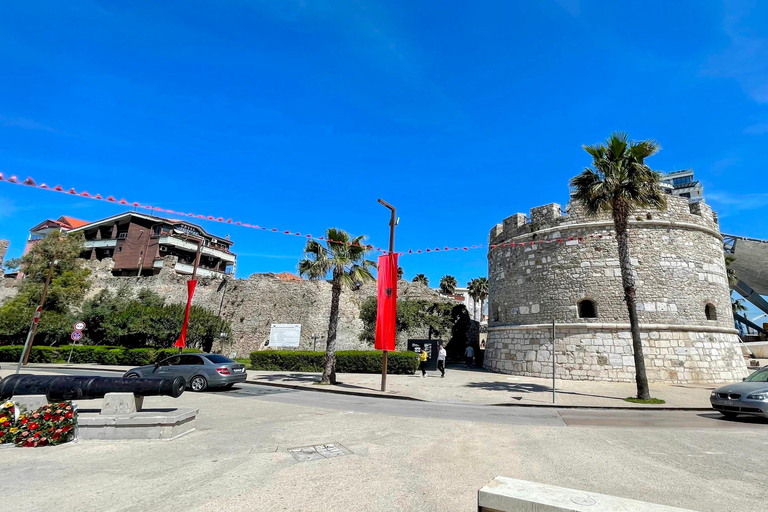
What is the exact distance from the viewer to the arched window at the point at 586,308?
58.9 feet

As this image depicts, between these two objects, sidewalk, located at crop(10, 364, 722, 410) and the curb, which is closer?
sidewalk, located at crop(10, 364, 722, 410)

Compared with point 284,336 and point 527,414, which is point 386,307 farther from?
point 284,336

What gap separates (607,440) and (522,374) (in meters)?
12.7

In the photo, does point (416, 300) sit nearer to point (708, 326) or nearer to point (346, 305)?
point (346, 305)

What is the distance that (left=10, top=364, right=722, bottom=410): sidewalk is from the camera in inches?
487

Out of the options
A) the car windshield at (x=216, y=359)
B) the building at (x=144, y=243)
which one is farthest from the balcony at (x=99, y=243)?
the car windshield at (x=216, y=359)

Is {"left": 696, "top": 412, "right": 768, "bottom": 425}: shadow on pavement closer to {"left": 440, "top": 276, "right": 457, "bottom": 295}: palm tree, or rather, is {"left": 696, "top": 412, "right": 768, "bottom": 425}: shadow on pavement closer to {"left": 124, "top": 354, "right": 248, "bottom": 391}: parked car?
{"left": 124, "top": 354, "right": 248, "bottom": 391}: parked car

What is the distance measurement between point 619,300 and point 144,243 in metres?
50.4

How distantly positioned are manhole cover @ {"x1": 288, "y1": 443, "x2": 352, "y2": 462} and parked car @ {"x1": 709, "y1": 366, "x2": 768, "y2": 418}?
33.6 ft

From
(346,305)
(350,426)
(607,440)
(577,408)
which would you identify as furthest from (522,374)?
(346,305)

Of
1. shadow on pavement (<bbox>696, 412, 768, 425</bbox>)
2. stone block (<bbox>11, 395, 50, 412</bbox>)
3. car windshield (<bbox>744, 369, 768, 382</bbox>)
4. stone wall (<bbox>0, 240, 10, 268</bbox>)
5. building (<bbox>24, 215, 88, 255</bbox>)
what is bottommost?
shadow on pavement (<bbox>696, 412, 768, 425</bbox>)

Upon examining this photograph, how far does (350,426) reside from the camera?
311 inches

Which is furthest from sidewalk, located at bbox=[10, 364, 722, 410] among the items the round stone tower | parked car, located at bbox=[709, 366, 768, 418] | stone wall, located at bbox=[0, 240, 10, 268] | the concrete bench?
stone wall, located at bbox=[0, 240, 10, 268]

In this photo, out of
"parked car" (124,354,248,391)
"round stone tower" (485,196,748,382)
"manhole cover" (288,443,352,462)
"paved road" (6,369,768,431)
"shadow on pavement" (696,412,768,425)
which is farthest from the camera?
"round stone tower" (485,196,748,382)
